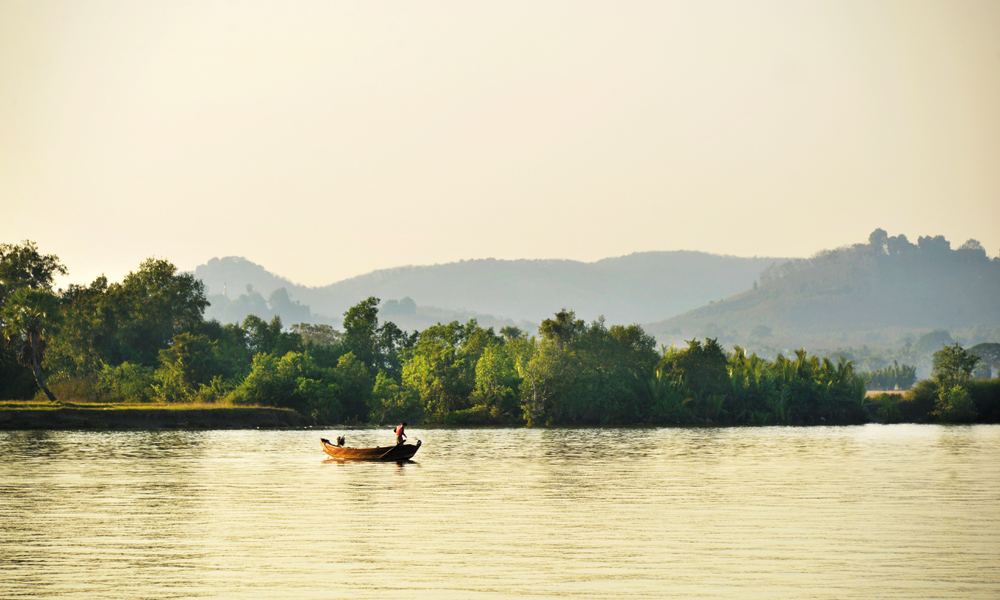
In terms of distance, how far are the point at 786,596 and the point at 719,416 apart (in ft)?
370

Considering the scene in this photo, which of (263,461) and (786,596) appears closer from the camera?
(786,596)

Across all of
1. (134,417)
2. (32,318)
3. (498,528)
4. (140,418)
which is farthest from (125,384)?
(498,528)

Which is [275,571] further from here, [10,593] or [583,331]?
[583,331]

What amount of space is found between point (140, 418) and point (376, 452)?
5349cm

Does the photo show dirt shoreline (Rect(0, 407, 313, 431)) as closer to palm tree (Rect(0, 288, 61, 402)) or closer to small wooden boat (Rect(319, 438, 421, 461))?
palm tree (Rect(0, 288, 61, 402))

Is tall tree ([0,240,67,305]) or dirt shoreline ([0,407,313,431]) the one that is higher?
tall tree ([0,240,67,305])

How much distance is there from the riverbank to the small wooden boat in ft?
164

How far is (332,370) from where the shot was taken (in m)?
123

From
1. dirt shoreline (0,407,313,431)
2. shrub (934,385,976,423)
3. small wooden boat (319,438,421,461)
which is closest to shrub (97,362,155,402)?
dirt shoreline (0,407,313,431)

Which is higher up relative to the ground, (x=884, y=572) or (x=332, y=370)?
(x=332, y=370)

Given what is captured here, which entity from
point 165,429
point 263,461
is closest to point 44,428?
point 165,429

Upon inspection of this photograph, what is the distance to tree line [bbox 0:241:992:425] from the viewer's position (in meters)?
119

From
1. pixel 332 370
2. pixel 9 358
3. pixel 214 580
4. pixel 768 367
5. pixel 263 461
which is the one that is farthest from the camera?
pixel 768 367

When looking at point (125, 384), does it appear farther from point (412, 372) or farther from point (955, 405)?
point (955, 405)
